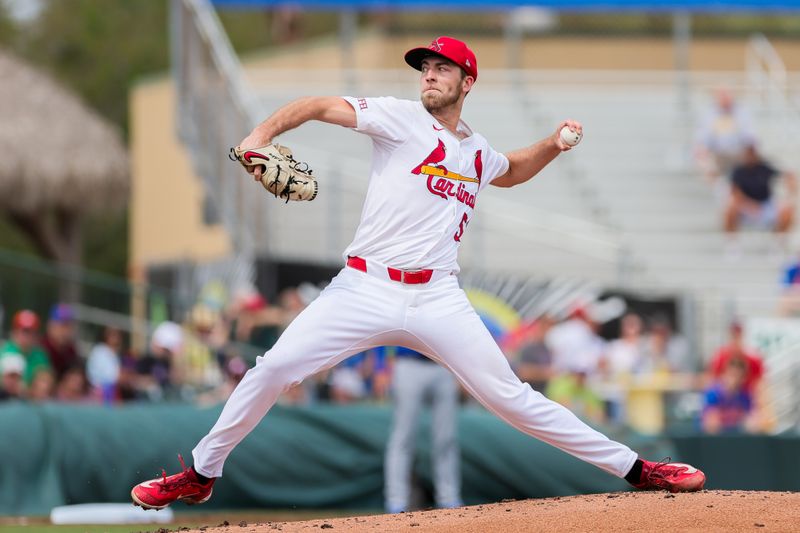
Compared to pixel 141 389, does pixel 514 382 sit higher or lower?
higher

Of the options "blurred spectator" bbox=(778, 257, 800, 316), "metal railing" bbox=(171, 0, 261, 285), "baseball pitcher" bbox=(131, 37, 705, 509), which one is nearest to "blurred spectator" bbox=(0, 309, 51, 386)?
"metal railing" bbox=(171, 0, 261, 285)

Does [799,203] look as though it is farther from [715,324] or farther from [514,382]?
[514,382]

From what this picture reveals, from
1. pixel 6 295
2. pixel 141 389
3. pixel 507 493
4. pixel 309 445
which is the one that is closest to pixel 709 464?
pixel 507 493

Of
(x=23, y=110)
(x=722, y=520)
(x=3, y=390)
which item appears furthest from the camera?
(x=23, y=110)

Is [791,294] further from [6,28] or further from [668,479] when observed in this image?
[6,28]

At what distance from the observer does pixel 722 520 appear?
6668mm

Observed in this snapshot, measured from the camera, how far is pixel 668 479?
291 inches

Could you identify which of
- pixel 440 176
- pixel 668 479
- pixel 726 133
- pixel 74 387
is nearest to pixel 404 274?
pixel 440 176

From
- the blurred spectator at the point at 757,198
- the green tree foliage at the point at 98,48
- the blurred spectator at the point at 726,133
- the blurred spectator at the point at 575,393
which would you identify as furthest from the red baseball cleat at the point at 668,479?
the green tree foliage at the point at 98,48

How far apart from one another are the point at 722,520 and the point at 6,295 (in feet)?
37.7

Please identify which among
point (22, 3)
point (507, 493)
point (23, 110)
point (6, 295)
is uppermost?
point (22, 3)

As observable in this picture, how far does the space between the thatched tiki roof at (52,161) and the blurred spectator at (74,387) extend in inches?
393

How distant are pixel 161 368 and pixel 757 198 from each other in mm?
7864

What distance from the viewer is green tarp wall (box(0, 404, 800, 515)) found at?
10.8 meters
